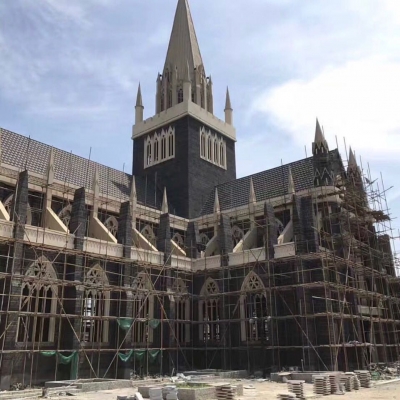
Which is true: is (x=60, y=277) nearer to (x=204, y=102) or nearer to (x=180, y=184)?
(x=180, y=184)

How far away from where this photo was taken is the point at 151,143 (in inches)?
1716

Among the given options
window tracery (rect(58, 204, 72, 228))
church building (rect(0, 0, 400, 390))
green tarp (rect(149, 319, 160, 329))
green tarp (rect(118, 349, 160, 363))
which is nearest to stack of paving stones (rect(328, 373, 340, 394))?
church building (rect(0, 0, 400, 390))

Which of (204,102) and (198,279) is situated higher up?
(204,102)

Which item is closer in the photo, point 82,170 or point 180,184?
point 82,170

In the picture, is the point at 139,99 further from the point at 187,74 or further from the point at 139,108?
the point at 187,74

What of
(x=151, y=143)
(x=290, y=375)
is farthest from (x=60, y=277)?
(x=151, y=143)

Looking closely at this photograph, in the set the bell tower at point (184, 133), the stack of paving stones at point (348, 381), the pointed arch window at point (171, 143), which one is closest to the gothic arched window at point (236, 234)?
the bell tower at point (184, 133)

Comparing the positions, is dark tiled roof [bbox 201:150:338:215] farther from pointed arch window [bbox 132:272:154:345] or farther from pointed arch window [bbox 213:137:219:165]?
pointed arch window [bbox 132:272:154:345]

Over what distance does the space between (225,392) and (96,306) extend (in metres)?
12.5

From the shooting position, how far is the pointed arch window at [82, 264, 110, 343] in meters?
25.5

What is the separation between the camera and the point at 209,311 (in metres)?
31.2

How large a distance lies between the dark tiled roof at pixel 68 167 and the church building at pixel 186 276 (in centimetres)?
13

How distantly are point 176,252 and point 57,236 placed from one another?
9.88 metres

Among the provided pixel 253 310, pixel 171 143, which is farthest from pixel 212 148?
pixel 253 310
